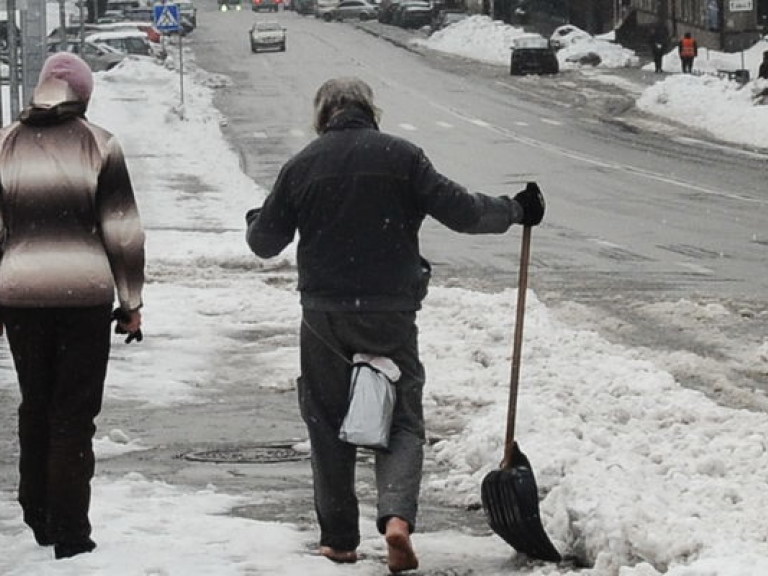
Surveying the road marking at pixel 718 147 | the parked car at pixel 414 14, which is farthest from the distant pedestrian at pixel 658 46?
the parked car at pixel 414 14

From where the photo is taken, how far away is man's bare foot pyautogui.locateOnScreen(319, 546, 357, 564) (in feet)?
21.9

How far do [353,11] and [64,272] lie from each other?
317 feet

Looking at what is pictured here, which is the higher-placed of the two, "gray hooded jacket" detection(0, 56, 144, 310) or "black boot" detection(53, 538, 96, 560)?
"gray hooded jacket" detection(0, 56, 144, 310)

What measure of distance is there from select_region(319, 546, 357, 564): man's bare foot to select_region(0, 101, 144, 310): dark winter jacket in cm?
107

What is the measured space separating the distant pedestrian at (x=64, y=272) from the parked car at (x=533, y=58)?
57796 mm

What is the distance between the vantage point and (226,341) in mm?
13102

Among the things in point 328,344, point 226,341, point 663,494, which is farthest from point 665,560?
point 226,341

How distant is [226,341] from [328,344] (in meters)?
6.46

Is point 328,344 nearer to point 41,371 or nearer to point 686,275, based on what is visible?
point 41,371

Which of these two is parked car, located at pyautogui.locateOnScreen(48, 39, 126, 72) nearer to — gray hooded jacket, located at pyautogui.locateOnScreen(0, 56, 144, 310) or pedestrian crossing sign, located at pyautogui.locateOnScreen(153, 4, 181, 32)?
pedestrian crossing sign, located at pyautogui.locateOnScreen(153, 4, 181, 32)

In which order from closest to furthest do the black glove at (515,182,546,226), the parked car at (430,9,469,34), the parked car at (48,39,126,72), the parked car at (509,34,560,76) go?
the black glove at (515,182,546,226)
the parked car at (48,39,126,72)
the parked car at (509,34,560,76)
the parked car at (430,9,469,34)

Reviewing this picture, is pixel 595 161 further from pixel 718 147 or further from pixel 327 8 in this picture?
pixel 327 8

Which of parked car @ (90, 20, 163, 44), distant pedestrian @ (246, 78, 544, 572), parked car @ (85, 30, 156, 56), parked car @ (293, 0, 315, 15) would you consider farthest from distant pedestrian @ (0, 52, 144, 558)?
parked car @ (293, 0, 315, 15)

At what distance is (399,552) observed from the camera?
6445mm
